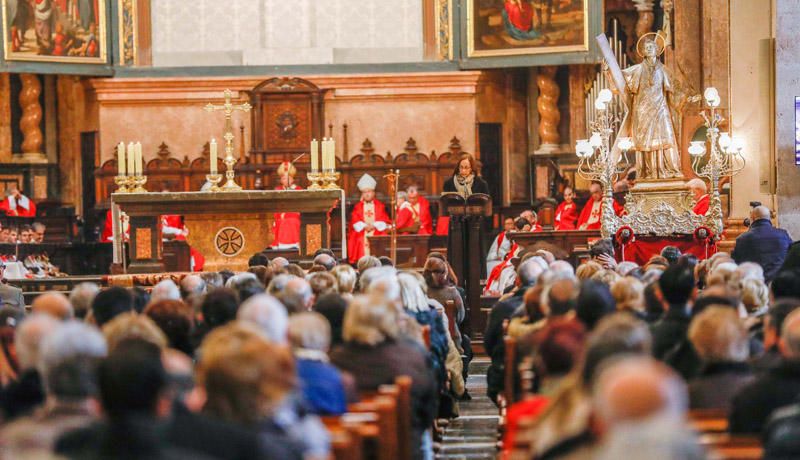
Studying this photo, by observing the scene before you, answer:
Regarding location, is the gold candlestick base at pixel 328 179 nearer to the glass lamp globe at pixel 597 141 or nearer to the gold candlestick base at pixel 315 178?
the gold candlestick base at pixel 315 178

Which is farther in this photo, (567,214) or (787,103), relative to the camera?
(567,214)

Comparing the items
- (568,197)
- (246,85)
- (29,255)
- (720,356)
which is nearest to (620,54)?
(568,197)

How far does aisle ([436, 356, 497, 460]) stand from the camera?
33.1 feet

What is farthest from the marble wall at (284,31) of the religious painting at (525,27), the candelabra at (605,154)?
the candelabra at (605,154)

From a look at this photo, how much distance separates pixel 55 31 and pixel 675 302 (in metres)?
17.3

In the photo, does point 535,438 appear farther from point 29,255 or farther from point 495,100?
point 495,100

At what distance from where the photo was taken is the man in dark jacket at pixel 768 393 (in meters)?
5.64

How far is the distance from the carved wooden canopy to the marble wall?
0.91 m

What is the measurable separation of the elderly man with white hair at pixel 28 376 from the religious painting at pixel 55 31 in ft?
57.7

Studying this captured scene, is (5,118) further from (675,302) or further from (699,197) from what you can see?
(675,302)

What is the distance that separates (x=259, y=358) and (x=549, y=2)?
19.1 metres

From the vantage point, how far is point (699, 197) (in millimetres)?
18594

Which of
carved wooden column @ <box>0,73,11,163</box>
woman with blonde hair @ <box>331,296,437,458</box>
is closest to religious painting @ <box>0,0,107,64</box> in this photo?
carved wooden column @ <box>0,73,11,163</box>

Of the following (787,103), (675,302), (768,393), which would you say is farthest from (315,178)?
(768,393)
